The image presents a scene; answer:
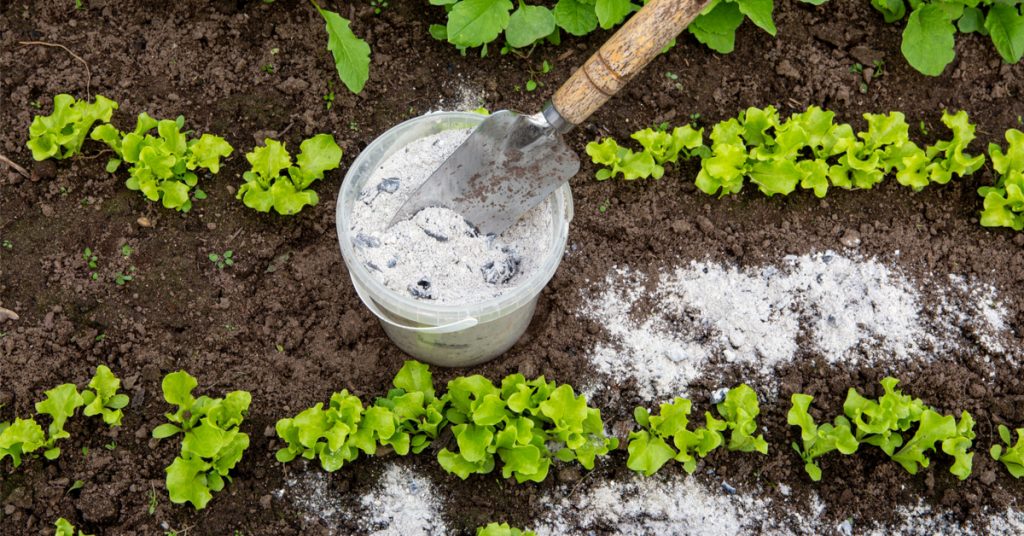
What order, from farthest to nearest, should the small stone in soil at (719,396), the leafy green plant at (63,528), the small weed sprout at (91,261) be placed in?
the small weed sprout at (91,261)
the small stone in soil at (719,396)
the leafy green plant at (63,528)

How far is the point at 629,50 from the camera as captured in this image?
2.29m

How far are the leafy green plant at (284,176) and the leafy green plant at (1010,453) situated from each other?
7.78ft

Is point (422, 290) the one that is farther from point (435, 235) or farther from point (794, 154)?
point (794, 154)

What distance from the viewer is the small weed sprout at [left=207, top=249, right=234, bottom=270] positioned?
3186 millimetres

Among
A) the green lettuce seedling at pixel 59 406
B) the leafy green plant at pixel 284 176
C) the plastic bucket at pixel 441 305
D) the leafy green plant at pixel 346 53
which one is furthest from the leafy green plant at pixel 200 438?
the leafy green plant at pixel 346 53

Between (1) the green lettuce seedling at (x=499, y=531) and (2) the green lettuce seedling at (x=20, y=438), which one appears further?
(2) the green lettuce seedling at (x=20, y=438)

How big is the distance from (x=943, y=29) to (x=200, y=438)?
2.95m

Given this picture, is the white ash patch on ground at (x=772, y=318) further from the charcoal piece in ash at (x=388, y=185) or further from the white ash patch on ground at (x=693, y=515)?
the charcoal piece in ash at (x=388, y=185)

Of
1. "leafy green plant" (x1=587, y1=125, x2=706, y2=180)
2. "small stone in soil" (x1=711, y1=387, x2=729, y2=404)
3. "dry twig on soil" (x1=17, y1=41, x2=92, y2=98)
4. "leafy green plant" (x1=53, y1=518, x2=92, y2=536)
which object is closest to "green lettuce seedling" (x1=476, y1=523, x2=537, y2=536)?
"small stone in soil" (x1=711, y1=387, x2=729, y2=404)

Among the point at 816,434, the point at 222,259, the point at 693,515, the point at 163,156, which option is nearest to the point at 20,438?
the point at 222,259

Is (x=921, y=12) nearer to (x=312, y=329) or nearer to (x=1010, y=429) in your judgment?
(x=1010, y=429)

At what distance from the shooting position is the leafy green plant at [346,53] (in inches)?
126

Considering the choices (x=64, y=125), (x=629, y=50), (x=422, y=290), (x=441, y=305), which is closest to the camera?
(x=629, y=50)

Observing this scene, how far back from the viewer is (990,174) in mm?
3438
